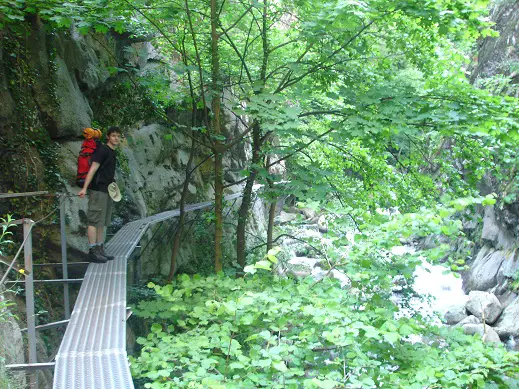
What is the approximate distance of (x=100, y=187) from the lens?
5.05 metres

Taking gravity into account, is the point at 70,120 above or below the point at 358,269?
Result: above

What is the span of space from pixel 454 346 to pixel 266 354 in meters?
1.52

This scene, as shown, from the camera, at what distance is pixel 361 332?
2.95 meters

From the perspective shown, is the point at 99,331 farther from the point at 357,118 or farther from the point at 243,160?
the point at 243,160

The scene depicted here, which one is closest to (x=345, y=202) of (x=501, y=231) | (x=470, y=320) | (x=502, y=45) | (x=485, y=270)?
(x=470, y=320)

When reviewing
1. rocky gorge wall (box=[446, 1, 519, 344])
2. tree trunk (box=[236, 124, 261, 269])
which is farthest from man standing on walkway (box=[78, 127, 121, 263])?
rocky gorge wall (box=[446, 1, 519, 344])

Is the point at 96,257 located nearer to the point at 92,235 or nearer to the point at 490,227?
the point at 92,235

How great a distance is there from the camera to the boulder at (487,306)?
11.5 m

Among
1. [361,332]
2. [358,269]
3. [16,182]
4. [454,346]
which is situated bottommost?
[454,346]

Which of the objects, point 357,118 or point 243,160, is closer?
point 357,118

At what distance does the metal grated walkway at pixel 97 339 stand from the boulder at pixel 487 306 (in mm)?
10056

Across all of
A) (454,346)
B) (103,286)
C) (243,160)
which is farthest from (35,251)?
(243,160)

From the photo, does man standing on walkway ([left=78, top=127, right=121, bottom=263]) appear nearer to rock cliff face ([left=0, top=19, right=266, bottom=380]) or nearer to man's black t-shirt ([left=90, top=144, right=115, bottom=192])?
man's black t-shirt ([left=90, top=144, right=115, bottom=192])

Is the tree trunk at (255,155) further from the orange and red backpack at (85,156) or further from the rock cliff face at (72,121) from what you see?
the orange and red backpack at (85,156)
